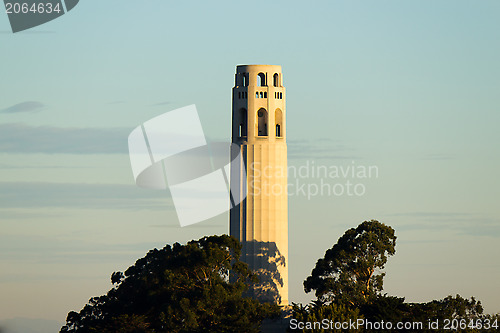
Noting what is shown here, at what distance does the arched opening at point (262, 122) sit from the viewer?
140375 millimetres

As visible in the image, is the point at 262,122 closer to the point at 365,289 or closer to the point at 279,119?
the point at 279,119

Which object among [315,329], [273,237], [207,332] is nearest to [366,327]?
[315,329]

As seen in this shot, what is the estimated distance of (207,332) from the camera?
387ft

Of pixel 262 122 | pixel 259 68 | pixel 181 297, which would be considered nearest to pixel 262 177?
pixel 262 122

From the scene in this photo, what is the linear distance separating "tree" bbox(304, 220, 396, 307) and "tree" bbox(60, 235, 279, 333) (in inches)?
218

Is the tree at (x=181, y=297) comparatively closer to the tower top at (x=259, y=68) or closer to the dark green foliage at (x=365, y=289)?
the dark green foliage at (x=365, y=289)

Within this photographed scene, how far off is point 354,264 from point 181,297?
18.0m

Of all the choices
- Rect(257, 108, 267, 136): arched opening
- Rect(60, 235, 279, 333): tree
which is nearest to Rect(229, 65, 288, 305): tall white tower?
Rect(257, 108, 267, 136): arched opening

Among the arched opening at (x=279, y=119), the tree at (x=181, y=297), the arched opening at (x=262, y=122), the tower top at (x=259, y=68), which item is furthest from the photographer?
the arched opening at (x=279, y=119)

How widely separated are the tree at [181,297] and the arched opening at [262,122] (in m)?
16.7

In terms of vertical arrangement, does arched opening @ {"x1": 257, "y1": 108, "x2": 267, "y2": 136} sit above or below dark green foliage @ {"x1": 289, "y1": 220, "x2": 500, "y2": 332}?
above

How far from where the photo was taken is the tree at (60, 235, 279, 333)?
119312 mm

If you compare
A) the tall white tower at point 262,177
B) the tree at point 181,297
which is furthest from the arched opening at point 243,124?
the tree at point 181,297

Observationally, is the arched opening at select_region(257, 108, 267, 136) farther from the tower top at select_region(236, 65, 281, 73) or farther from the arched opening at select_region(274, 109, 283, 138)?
the tower top at select_region(236, 65, 281, 73)
